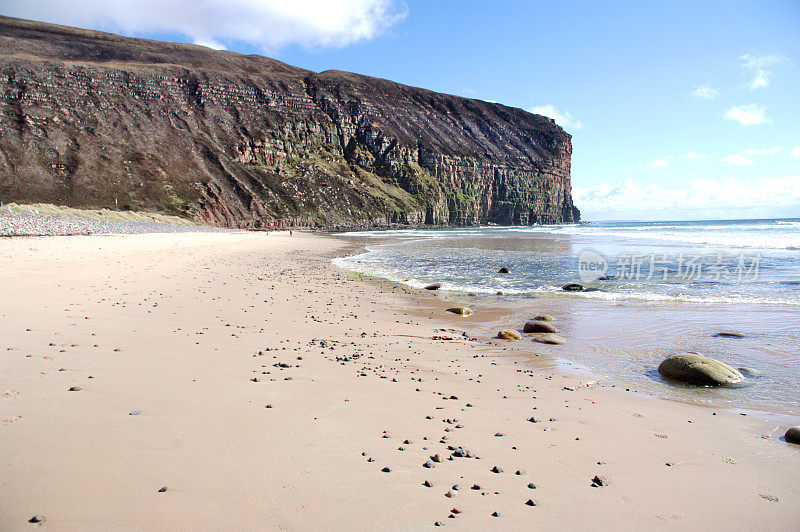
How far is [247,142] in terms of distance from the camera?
265 ft

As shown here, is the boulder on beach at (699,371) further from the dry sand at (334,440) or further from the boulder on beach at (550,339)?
the boulder on beach at (550,339)

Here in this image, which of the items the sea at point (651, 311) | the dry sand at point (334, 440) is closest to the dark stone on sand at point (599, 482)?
the dry sand at point (334, 440)

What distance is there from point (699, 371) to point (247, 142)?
8477 cm

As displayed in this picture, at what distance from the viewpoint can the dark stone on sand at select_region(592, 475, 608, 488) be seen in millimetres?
3369

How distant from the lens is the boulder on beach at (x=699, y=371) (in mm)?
6184

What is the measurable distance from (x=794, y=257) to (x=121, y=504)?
32.2 meters

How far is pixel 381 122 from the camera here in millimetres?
104375

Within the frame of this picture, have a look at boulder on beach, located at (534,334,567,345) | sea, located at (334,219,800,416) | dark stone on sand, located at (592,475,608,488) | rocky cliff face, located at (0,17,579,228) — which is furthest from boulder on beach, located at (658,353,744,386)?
rocky cliff face, located at (0,17,579,228)

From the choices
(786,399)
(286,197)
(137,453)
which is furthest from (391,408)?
(286,197)

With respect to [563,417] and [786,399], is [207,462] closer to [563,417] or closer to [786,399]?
[563,417]

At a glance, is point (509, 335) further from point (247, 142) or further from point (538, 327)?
point (247, 142)

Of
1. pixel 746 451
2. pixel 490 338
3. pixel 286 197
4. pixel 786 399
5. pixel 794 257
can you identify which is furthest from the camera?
pixel 286 197

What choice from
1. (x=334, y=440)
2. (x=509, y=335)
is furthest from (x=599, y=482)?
(x=509, y=335)

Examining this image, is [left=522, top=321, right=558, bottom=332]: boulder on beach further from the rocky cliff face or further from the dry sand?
the rocky cliff face
